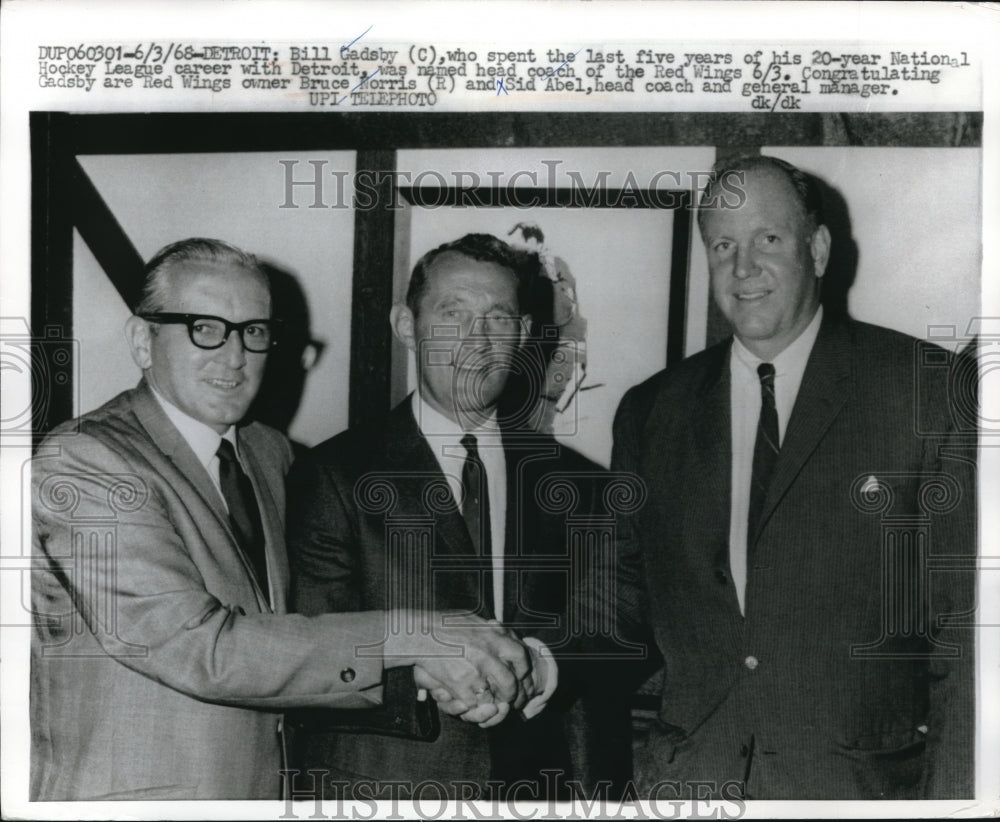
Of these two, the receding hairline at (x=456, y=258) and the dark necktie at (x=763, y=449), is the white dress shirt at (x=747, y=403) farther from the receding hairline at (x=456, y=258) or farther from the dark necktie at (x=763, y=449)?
the receding hairline at (x=456, y=258)

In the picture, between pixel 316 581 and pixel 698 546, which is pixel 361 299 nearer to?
pixel 316 581

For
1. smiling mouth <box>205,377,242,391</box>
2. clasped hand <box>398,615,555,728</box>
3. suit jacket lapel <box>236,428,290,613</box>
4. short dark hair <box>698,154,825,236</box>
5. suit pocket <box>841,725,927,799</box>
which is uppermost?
short dark hair <box>698,154,825,236</box>

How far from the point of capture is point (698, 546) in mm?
1844

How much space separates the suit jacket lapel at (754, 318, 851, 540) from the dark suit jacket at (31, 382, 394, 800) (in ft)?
2.41

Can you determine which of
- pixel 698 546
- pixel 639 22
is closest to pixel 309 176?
pixel 639 22

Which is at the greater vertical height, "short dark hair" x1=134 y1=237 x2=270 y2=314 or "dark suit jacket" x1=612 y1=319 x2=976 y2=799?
"short dark hair" x1=134 y1=237 x2=270 y2=314

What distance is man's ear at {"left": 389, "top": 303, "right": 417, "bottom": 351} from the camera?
187cm

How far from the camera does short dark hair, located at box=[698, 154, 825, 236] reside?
73.4 inches

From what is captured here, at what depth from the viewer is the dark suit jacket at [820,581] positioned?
71.8 inches

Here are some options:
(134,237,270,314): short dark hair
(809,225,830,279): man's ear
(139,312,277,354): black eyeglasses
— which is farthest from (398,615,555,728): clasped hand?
(809,225,830,279): man's ear

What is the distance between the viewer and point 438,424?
1.87 meters

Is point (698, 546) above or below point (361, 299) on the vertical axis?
below

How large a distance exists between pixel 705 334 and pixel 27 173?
1.23 meters

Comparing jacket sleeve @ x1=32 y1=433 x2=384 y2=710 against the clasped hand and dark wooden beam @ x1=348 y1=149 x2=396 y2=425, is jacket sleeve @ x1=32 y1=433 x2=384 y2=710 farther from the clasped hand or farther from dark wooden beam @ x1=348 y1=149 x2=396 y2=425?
A: dark wooden beam @ x1=348 y1=149 x2=396 y2=425
